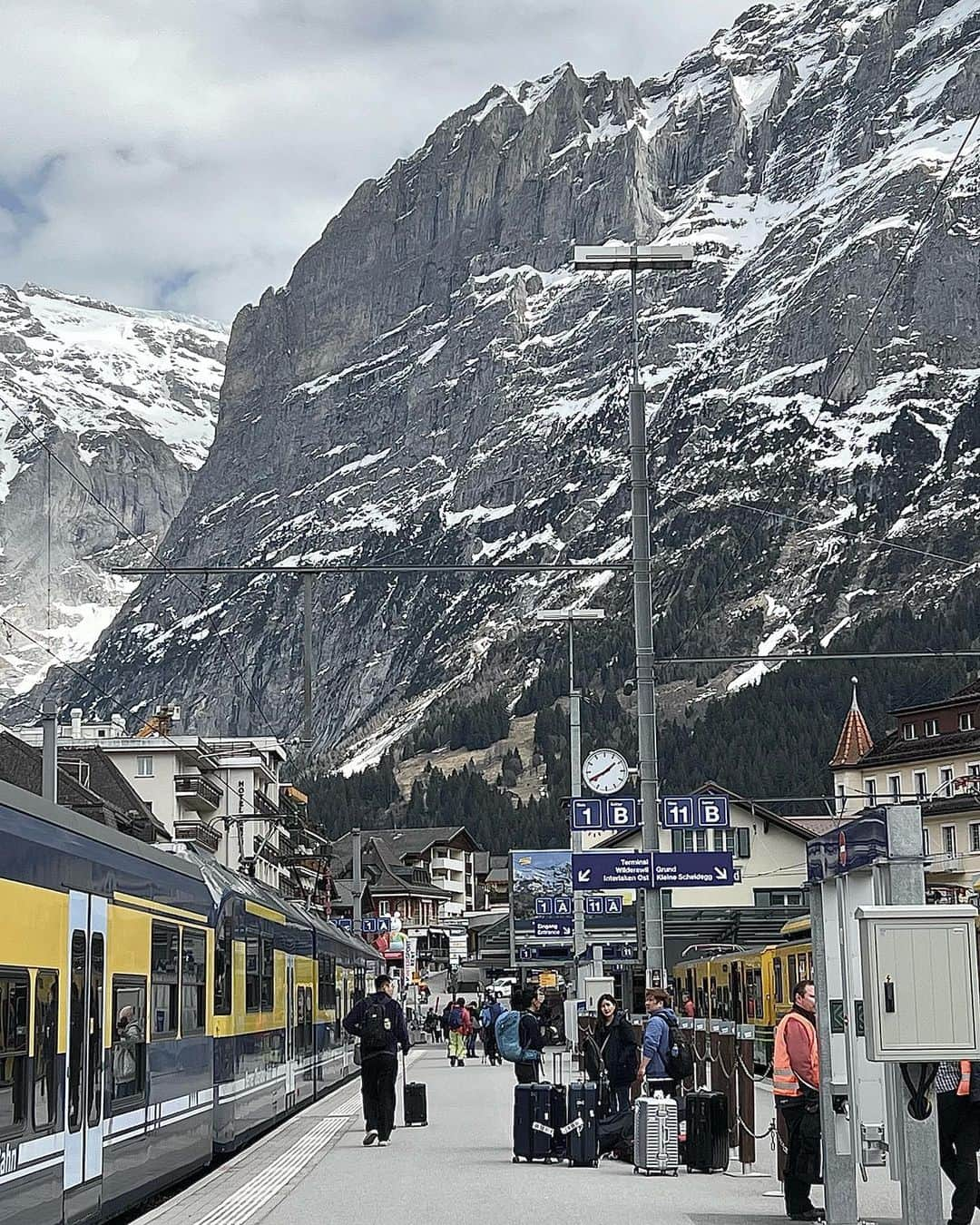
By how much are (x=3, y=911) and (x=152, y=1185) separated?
238 inches

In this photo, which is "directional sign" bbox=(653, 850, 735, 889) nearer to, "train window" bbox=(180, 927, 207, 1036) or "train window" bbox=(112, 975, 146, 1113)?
"train window" bbox=(180, 927, 207, 1036)

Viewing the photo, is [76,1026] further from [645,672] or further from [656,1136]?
[645,672]

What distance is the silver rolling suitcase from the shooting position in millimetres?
17250

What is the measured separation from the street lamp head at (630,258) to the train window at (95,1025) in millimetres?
12900

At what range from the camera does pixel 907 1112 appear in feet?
31.8

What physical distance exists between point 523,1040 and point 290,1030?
7054mm

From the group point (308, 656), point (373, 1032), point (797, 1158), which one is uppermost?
point (308, 656)

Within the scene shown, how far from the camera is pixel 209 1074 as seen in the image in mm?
19047

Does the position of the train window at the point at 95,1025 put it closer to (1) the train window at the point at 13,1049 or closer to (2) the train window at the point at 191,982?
(1) the train window at the point at 13,1049

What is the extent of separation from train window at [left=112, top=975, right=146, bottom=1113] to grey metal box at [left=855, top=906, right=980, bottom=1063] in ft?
21.5

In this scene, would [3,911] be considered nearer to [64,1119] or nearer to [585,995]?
[64,1119]

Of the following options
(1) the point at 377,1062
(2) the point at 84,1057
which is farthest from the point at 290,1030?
(2) the point at 84,1057

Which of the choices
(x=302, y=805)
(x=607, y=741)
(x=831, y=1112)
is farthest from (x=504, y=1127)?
(x=607, y=741)

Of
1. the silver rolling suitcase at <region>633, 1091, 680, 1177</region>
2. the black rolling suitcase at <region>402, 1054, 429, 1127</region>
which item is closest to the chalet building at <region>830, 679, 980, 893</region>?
the black rolling suitcase at <region>402, 1054, 429, 1127</region>
